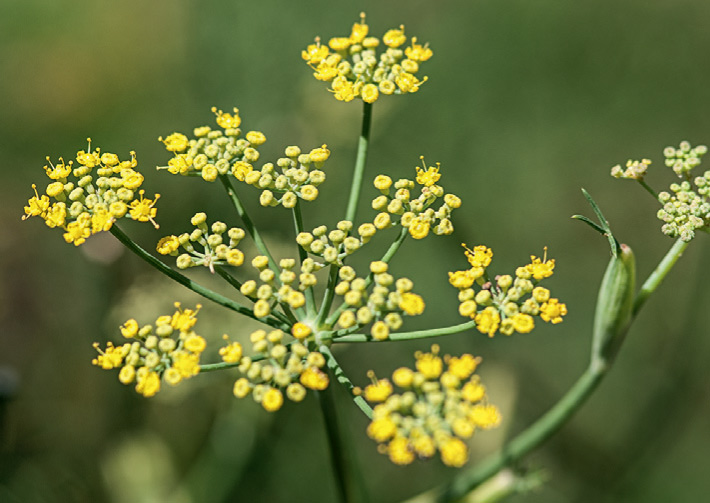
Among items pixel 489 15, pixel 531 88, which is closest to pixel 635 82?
pixel 531 88

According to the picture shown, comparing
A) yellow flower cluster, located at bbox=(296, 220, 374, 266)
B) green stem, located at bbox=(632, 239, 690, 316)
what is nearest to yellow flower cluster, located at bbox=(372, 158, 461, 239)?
yellow flower cluster, located at bbox=(296, 220, 374, 266)

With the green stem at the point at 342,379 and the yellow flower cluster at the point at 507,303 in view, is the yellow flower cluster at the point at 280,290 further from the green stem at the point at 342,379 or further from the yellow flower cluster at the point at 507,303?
the yellow flower cluster at the point at 507,303

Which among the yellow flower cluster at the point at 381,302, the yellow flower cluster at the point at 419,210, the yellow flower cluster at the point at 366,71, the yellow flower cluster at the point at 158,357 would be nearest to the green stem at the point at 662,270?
the yellow flower cluster at the point at 419,210

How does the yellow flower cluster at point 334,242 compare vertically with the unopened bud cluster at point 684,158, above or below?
below

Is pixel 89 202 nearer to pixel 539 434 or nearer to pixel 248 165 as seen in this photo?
pixel 248 165

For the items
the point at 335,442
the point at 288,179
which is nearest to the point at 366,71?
the point at 288,179

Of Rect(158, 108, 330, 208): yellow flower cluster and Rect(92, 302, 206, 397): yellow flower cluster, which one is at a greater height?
Rect(158, 108, 330, 208): yellow flower cluster

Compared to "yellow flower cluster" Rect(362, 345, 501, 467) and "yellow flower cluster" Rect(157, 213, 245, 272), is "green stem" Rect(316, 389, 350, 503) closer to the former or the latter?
"yellow flower cluster" Rect(362, 345, 501, 467)
